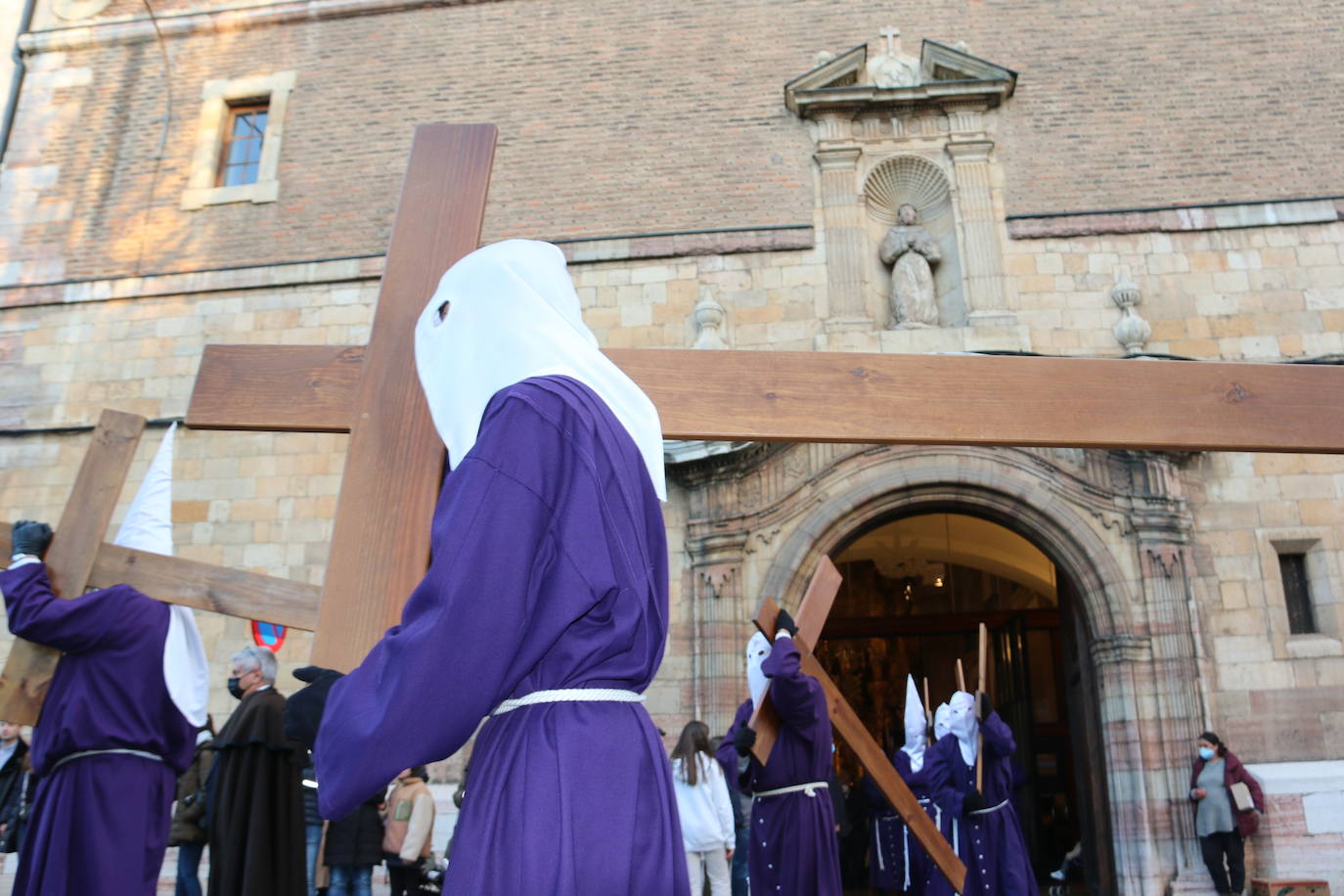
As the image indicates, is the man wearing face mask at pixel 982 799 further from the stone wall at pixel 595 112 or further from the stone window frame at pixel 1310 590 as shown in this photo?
the stone wall at pixel 595 112

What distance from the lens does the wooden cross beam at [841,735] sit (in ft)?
20.0

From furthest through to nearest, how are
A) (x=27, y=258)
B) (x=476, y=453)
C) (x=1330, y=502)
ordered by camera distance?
(x=27, y=258)
(x=1330, y=502)
(x=476, y=453)

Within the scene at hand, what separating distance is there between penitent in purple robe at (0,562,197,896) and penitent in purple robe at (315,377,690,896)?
3081 mm

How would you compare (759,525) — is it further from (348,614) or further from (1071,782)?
(348,614)

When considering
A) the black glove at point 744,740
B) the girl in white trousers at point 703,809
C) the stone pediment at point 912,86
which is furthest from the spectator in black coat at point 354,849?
the stone pediment at point 912,86

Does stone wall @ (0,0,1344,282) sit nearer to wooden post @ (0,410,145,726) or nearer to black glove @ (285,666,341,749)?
wooden post @ (0,410,145,726)

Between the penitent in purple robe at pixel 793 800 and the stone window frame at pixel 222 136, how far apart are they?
28.7ft

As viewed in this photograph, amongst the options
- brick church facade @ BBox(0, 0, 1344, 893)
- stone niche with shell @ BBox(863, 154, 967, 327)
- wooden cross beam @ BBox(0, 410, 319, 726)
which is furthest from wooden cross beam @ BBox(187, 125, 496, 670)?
stone niche with shell @ BBox(863, 154, 967, 327)

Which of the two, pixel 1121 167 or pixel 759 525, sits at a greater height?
pixel 1121 167

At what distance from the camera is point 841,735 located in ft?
20.4

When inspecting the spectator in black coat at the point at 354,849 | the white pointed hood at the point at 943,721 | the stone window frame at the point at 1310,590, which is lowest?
the spectator in black coat at the point at 354,849

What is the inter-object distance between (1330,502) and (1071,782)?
526 centimetres

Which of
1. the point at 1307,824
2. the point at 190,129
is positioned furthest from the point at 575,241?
the point at 1307,824

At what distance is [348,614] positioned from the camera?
7.82 feet
